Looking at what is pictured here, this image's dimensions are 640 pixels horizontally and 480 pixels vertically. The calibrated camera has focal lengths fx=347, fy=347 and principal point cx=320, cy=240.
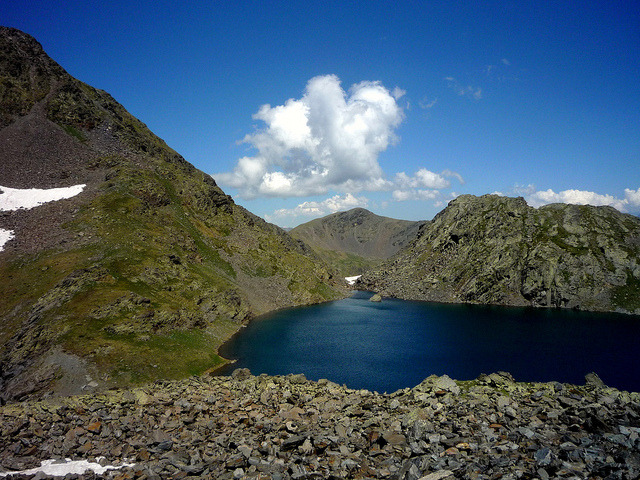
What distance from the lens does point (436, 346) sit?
84.6 meters

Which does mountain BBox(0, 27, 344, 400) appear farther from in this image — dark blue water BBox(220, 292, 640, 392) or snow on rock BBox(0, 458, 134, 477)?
snow on rock BBox(0, 458, 134, 477)

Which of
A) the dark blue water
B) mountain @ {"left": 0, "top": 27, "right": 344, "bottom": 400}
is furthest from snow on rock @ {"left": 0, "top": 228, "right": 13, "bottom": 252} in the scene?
the dark blue water

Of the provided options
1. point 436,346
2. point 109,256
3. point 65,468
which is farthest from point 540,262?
point 65,468

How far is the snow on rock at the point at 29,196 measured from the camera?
3952 inches

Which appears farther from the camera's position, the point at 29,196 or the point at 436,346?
the point at 29,196

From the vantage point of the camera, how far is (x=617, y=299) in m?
136

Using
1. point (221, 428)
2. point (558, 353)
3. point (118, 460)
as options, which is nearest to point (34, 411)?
point (118, 460)

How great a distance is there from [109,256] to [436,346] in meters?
83.5

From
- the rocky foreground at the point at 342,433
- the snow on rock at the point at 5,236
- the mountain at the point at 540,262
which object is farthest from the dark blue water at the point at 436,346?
the snow on rock at the point at 5,236

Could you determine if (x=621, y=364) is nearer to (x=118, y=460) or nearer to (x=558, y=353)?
(x=558, y=353)

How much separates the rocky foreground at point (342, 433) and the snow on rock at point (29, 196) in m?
88.1

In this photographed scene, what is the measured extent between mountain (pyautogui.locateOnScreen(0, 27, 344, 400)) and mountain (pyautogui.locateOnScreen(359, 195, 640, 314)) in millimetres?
60399

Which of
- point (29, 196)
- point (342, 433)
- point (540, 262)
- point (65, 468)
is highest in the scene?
point (29, 196)

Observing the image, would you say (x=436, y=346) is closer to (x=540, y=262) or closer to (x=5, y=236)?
(x=540, y=262)
